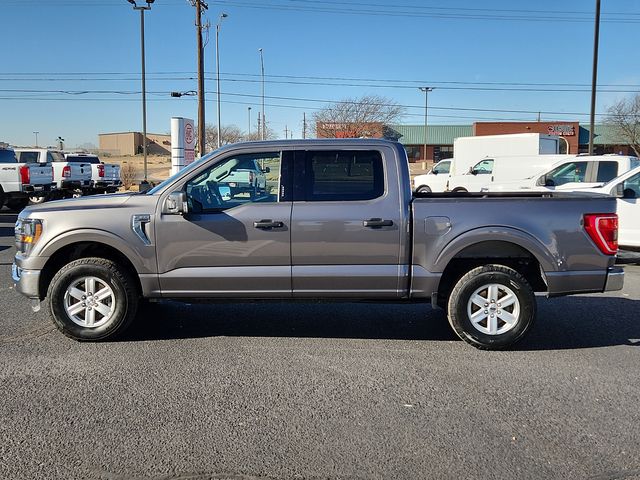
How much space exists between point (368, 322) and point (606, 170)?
9.13 meters

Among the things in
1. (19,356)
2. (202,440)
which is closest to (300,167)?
(202,440)

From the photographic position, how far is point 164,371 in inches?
178

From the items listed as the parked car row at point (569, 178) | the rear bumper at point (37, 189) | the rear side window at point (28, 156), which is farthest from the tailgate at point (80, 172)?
the parked car row at point (569, 178)

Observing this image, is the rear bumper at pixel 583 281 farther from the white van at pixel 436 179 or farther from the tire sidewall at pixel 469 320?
the white van at pixel 436 179

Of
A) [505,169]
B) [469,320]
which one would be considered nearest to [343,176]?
[469,320]

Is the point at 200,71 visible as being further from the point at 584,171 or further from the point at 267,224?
the point at 267,224

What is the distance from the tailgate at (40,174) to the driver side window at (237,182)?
14338mm

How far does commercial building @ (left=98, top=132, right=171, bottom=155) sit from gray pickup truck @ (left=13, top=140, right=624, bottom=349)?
405ft

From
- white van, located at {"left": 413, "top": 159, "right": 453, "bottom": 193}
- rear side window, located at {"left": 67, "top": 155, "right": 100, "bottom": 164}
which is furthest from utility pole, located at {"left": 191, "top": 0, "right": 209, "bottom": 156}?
white van, located at {"left": 413, "top": 159, "right": 453, "bottom": 193}

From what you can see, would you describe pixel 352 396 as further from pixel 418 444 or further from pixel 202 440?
pixel 202 440

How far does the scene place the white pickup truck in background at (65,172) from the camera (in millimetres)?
20188

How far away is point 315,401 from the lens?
398 cm

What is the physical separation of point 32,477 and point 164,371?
159 cm

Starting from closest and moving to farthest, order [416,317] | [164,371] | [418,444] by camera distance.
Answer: [418,444] → [164,371] → [416,317]
